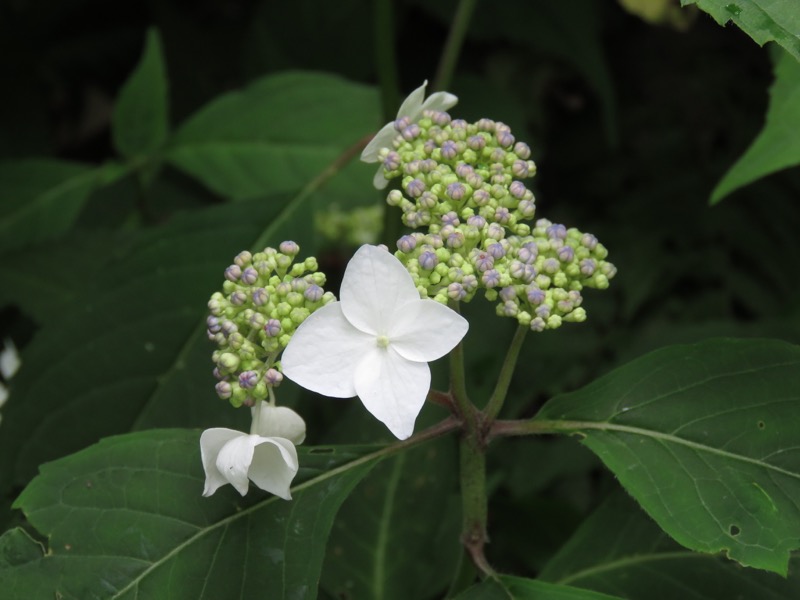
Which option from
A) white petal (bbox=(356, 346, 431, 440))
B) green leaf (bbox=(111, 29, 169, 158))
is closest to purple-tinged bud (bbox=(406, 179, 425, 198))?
white petal (bbox=(356, 346, 431, 440))

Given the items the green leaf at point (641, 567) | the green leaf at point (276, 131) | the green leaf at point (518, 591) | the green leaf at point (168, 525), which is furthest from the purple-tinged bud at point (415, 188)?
the green leaf at point (276, 131)

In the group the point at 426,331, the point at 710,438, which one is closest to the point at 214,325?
the point at 426,331

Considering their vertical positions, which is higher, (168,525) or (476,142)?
(476,142)

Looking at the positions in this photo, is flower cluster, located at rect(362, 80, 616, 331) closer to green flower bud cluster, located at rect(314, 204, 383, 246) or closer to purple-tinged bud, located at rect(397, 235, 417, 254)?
purple-tinged bud, located at rect(397, 235, 417, 254)

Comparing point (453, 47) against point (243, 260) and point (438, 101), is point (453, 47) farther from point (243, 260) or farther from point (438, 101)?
A: point (243, 260)

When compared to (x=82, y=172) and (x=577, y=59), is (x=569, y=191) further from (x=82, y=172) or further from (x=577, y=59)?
(x=82, y=172)
